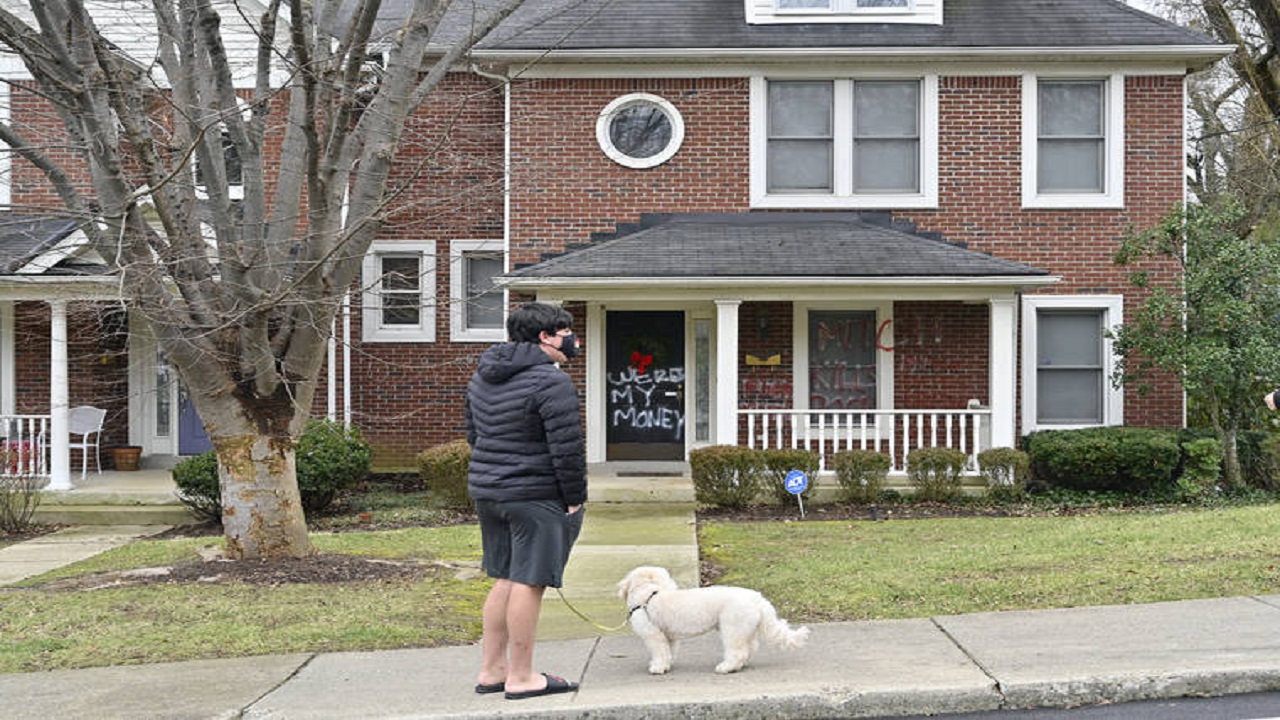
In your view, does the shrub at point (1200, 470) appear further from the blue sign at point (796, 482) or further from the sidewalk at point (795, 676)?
the sidewalk at point (795, 676)

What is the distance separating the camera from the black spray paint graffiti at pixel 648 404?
16.4 metres

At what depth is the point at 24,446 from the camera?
15.7 metres

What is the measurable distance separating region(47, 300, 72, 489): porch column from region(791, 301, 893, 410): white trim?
28.5 feet

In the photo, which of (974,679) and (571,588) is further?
(571,588)

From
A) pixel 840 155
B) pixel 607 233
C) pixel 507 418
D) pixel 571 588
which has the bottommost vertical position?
pixel 571 588

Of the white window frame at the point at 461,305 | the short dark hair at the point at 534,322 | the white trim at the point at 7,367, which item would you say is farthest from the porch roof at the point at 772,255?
the short dark hair at the point at 534,322

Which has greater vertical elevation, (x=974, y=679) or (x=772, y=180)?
(x=772, y=180)

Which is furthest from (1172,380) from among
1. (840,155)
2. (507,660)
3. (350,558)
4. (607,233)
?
(507,660)

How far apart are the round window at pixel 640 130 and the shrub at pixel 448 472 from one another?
14.3 feet

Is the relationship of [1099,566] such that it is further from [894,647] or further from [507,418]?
[507,418]

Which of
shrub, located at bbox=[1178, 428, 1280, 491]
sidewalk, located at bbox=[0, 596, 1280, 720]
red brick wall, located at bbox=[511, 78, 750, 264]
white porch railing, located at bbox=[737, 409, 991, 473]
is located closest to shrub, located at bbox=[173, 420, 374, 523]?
red brick wall, located at bbox=[511, 78, 750, 264]

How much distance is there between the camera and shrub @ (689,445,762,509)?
13500mm

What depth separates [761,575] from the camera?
9.47 m

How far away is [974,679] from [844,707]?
70 centimetres
